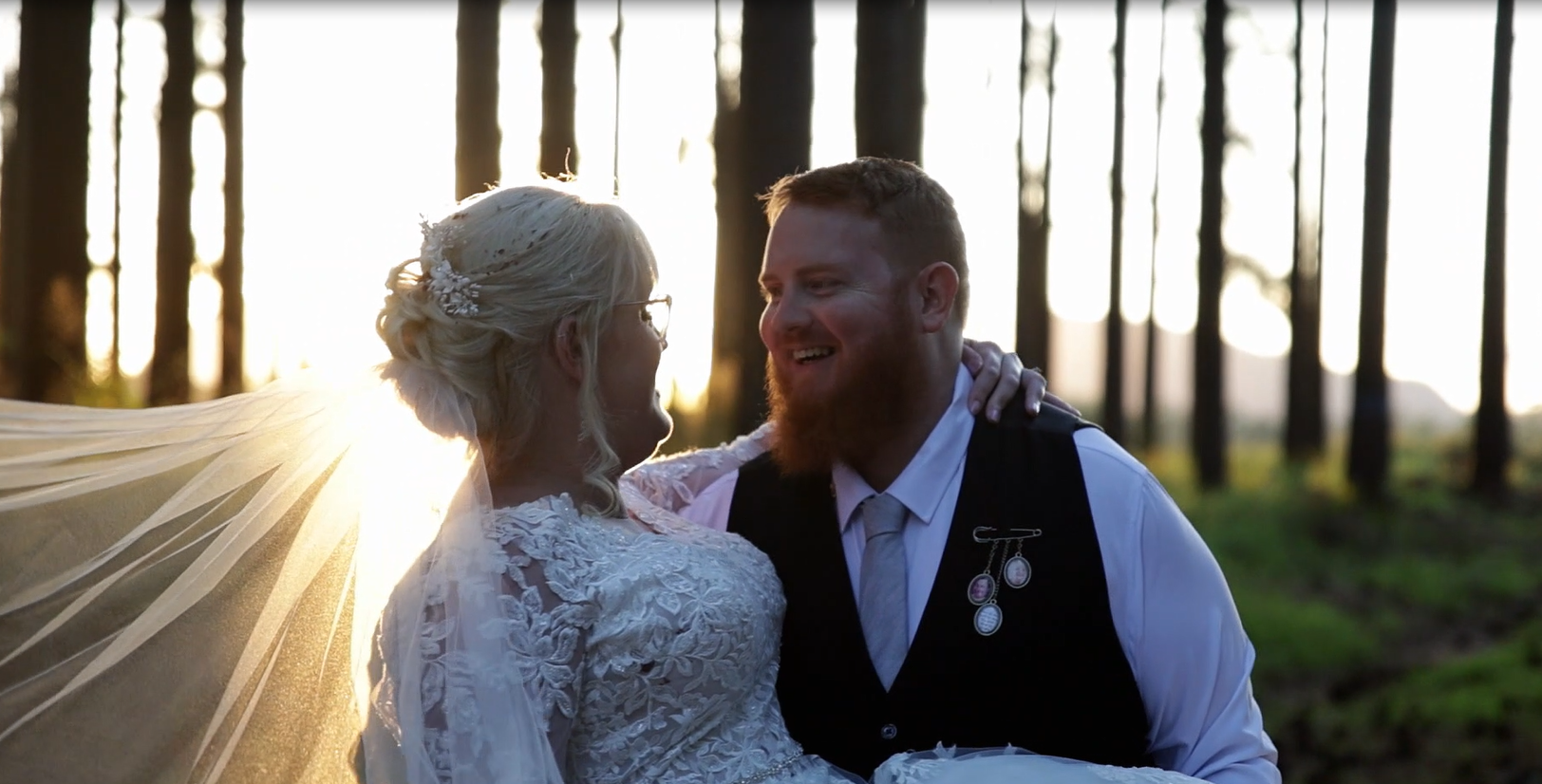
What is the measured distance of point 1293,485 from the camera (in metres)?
14.3

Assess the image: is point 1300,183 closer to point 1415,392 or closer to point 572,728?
point 572,728

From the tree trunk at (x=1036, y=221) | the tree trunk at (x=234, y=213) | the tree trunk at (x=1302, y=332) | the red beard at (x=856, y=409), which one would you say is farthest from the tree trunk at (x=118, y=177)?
the red beard at (x=856, y=409)

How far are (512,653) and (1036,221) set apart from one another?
15.8m

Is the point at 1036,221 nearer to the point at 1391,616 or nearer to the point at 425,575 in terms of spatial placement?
the point at 1391,616

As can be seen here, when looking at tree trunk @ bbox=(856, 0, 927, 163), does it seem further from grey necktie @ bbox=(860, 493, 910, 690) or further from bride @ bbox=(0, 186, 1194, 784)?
bride @ bbox=(0, 186, 1194, 784)

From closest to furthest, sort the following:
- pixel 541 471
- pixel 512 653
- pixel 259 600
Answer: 1. pixel 512 653
2. pixel 259 600
3. pixel 541 471

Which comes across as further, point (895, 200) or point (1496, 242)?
point (1496, 242)

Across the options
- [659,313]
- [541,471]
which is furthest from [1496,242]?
[541,471]

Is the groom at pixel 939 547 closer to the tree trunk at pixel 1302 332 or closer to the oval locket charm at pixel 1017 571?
the oval locket charm at pixel 1017 571

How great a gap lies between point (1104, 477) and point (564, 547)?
138cm

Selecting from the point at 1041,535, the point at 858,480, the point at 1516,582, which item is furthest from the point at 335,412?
the point at 1516,582

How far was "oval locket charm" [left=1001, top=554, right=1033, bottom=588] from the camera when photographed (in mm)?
3666

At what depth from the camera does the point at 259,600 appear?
3.14 metres

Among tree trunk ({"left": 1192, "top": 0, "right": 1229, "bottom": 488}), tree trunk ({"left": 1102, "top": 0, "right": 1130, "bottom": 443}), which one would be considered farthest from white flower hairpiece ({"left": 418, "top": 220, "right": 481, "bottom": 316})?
tree trunk ({"left": 1102, "top": 0, "right": 1130, "bottom": 443})
